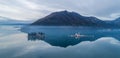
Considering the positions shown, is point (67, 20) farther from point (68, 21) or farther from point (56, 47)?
point (56, 47)

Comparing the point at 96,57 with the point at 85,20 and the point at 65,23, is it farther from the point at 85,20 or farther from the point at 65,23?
the point at 85,20

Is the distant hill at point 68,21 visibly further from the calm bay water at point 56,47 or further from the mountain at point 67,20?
the calm bay water at point 56,47

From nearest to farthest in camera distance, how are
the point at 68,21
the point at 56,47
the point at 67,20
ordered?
the point at 56,47 → the point at 68,21 → the point at 67,20

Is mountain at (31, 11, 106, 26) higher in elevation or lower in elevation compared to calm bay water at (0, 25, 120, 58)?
higher

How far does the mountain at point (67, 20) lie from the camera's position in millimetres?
94700

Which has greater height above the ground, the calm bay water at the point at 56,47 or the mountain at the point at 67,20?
the mountain at the point at 67,20

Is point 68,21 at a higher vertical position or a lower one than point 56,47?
higher

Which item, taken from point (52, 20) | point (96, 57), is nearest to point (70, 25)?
point (52, 20)

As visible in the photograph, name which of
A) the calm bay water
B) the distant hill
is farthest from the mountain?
the calm bay water

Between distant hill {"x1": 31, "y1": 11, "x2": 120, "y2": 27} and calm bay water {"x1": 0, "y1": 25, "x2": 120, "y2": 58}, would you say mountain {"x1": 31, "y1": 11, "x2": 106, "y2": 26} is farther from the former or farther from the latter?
calm bay water {"x1": 0, "y1": 25, "x2": 120, "y2": 58}

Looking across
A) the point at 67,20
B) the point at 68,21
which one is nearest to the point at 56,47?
the point at 68,21

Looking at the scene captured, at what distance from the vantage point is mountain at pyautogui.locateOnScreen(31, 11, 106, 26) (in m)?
94.7

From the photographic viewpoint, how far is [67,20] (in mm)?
96562


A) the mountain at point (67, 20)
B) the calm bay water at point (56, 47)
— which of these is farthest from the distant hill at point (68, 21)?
the calm bay water at point (56, 47)
